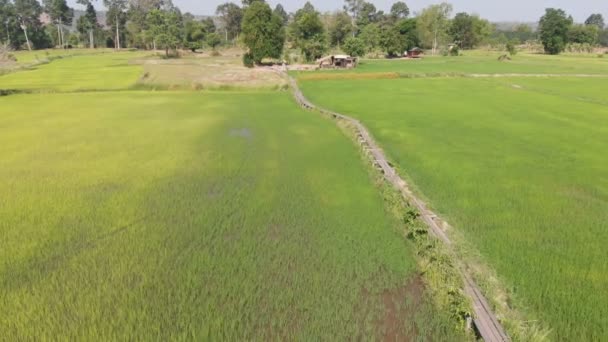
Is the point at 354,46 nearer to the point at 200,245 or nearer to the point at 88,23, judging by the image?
the point at 200,245

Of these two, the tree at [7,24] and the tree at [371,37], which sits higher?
the tree at [7,24]

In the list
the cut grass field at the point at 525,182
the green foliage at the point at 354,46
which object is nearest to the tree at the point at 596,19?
the green foliage at the point at 354,46

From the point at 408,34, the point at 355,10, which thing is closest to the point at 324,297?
the point at 408,34

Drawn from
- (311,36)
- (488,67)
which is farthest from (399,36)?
(488,67)

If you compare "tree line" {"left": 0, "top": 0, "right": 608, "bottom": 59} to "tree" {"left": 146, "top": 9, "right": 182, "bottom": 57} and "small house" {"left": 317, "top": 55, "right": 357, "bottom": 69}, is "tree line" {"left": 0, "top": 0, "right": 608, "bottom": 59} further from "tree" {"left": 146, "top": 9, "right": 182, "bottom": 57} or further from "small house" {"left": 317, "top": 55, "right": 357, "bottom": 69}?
"small house" {"left": 317, "top": 55, "right": 357, "bottom": 69}

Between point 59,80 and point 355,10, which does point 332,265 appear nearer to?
point 59,80

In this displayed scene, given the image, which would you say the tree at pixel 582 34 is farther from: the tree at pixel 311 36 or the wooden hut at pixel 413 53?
the tree at pixel 311 36
